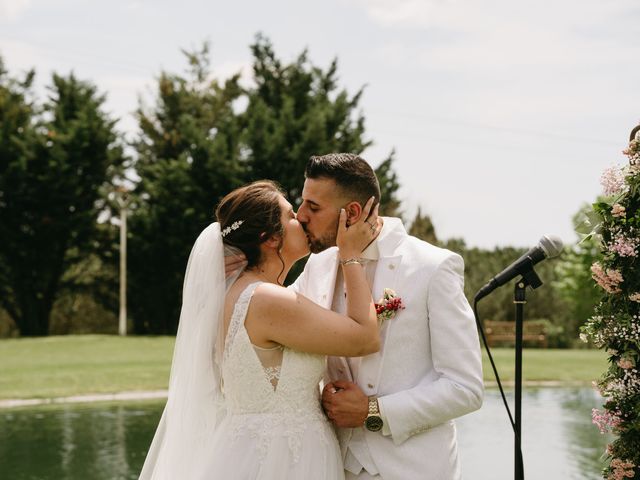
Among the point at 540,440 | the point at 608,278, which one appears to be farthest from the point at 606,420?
the point at 540,440

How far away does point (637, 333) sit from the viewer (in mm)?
3900

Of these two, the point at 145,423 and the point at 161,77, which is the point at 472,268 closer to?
the point at 161,77

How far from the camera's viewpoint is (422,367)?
3.16 meters

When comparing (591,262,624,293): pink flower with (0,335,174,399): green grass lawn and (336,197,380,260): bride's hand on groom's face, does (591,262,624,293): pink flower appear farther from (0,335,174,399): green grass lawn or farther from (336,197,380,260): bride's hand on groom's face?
(0,335,174,399): green grass lawn

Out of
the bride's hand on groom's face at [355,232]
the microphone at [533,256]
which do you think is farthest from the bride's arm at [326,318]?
the microphone at [533,256]

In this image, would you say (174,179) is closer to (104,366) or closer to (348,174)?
(104,366)

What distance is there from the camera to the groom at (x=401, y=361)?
10.00 feet

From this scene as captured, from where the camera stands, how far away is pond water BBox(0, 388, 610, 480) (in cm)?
950

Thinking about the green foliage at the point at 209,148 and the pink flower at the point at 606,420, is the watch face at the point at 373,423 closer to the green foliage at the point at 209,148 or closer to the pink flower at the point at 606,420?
the pink flower at the point at 606,420

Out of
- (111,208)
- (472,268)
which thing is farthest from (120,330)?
(472,268)

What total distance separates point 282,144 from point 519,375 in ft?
87.0

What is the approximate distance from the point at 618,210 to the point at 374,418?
5.64 ft

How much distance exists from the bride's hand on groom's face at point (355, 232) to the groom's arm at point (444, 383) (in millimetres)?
359

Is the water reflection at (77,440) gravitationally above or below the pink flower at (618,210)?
below
